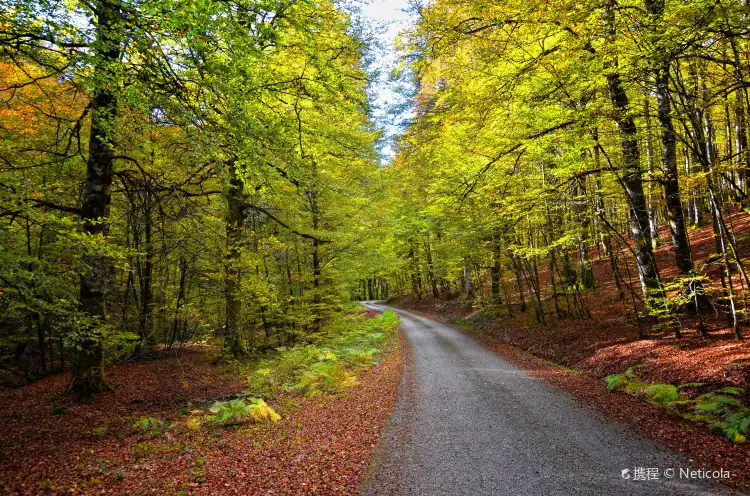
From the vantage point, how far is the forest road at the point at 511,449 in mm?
4621

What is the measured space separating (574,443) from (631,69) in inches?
263

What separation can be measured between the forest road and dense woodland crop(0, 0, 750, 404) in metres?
3.59

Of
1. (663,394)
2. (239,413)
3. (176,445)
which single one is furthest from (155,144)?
(663,394)

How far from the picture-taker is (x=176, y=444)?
598 cm

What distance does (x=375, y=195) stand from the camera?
19.7 m

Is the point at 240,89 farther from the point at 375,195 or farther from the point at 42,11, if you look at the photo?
the point at 375,195

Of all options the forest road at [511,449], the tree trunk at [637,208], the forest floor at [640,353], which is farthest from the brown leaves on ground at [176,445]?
the tree trunk at [637,208]

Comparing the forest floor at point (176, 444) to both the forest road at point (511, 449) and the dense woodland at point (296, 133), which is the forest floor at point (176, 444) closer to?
the forest road at point (511, 449)

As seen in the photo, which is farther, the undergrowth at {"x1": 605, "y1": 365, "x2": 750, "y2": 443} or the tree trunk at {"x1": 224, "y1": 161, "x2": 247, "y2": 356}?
the tree trunk at {"x1": 224, "y1": 161, "x2": 247, "y2": 356}

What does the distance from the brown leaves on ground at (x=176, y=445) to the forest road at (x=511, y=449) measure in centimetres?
58

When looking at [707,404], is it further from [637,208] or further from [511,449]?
[637,208]

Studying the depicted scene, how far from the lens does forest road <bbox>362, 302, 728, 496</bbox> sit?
4621 mm

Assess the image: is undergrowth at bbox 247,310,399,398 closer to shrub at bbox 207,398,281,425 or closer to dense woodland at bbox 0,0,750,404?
shrub at bbox 207,398,281,425

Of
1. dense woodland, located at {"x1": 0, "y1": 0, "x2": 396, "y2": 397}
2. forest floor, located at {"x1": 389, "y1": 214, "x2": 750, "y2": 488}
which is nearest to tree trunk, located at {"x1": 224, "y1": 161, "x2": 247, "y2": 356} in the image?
dense woodland, located at {"x1": 0, "y1": 0, "x2": 396, "y2": 397}
